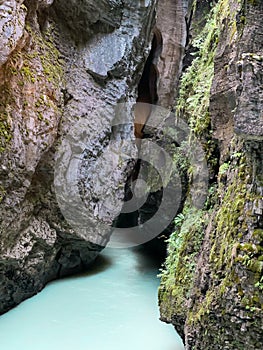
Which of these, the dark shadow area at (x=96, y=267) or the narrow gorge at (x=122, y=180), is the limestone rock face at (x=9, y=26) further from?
the dark shadow area at (x=96, y=267)

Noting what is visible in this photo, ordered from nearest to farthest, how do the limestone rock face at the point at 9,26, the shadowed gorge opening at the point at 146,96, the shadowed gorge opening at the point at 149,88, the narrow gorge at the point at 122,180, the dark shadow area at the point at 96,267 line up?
the narrow gorge at the point at 122,180
the limestone rock face at the point at 9,26
the dark shadow area at the point at 96,267
the shadowed gorge opening at the point at 146,96
the shadowed gorge opening at the point at 149,88

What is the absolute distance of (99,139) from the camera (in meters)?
8.56

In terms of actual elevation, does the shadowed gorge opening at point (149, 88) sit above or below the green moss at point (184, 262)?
above

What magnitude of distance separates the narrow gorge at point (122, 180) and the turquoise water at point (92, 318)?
0.04m

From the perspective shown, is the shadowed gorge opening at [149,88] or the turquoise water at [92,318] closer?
the turquoise water at [92,318]

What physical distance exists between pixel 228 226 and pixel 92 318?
13.2ft

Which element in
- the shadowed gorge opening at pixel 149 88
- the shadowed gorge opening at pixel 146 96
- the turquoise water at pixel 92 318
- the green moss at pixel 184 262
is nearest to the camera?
the green moss at pixel 184 262

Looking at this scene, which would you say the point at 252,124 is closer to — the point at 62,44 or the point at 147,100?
the point at 62,44

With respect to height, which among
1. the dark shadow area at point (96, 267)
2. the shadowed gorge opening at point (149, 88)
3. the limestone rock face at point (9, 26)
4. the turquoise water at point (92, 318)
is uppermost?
the shadowed gorge opening at point (149, 88)

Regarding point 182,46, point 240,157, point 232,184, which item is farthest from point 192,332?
point 182,46

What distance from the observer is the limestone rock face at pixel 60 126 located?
5840mm

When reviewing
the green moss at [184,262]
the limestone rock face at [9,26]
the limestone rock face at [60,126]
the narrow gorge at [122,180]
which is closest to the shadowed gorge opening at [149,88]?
the narrow gorge at [122,180]

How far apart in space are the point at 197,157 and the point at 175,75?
689 cm

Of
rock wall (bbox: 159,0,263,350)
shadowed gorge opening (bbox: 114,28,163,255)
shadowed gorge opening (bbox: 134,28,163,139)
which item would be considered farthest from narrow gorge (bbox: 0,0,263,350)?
shadowed gorge opening (bbox: 134,28,163,139)
